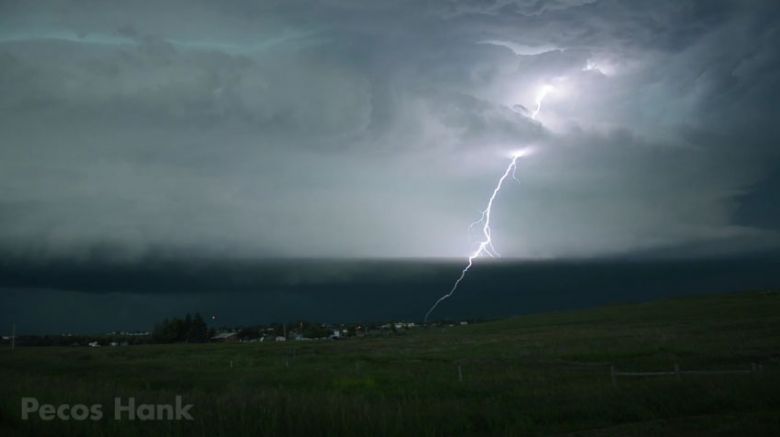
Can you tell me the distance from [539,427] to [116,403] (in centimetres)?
952

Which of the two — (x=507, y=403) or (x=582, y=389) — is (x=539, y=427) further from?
(x=582, y=389)

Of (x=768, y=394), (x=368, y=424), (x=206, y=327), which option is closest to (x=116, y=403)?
(x=368, y=424)

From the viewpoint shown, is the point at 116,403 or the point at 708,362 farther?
the point at 708,362

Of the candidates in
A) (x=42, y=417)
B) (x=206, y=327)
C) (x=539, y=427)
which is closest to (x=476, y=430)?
(x=539, y=427)

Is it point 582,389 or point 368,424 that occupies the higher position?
point 368,424

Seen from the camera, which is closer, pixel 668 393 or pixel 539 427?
pixel 539 427

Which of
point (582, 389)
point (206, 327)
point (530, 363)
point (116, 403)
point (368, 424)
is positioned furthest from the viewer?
point (206, 327)

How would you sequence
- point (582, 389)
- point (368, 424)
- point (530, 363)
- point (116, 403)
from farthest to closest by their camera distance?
point (530, 363)
point (582, 389)
point (116, 403)
point (368, 424)

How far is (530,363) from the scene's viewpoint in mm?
38406

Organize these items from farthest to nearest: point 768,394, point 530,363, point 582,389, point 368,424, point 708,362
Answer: point 530,363 < point 708,362 < point 582,389 < point 768,394 < point 368,424

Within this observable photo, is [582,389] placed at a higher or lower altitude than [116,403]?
lower

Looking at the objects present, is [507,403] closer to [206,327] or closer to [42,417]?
[42,417]

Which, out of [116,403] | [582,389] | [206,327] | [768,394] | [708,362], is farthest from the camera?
[206,327]

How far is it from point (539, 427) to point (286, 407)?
6.44 metres
